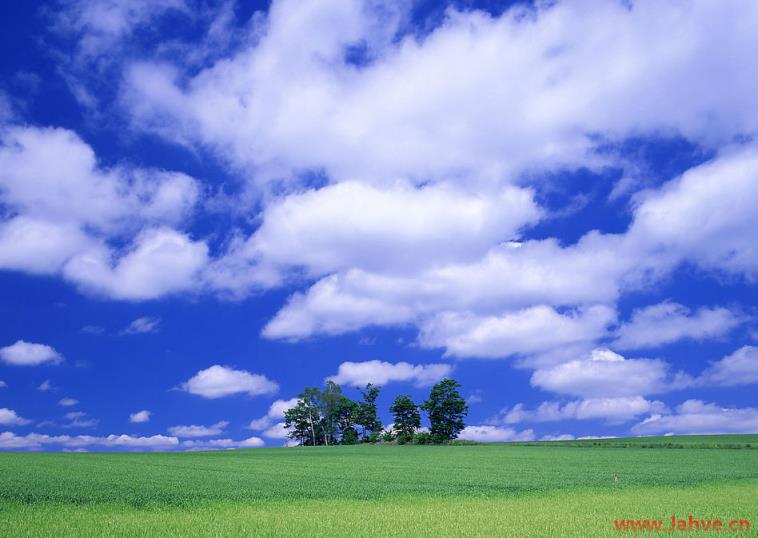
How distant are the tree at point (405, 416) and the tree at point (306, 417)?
1581 cm

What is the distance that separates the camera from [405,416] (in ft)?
363

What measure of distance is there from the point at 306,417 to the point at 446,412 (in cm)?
2869

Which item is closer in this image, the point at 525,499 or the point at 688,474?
the point at 525,499

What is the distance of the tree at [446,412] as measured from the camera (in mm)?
104750

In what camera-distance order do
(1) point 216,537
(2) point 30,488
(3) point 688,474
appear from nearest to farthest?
(1) point 216,537
(2) point 30,488
(3) point 688,474

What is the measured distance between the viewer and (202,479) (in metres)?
29.8

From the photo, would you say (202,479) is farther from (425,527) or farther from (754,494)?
(754,494)

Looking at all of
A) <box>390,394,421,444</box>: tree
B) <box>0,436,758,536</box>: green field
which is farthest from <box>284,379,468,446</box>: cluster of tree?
<box>0,436,758,536</box>: green field

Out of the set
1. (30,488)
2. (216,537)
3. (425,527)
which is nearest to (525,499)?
(425,527)

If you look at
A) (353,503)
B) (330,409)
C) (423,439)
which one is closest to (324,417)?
(330,409)

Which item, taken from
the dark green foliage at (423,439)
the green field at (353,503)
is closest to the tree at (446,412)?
the dark green foliage at (423,439)

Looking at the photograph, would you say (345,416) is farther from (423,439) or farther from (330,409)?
(423,439)

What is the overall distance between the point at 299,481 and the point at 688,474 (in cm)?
2367

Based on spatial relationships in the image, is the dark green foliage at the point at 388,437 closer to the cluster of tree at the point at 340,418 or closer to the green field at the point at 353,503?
the cluster of tree at the point at 340,418
